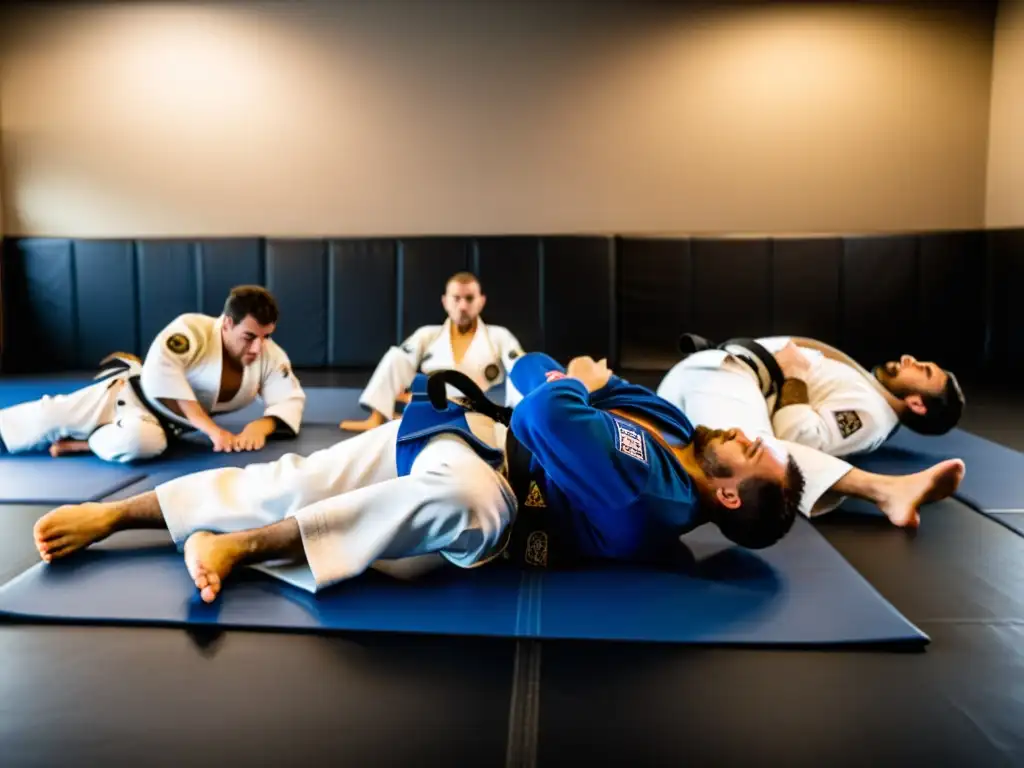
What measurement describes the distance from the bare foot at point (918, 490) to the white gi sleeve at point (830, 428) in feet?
2.09

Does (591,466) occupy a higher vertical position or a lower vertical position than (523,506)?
higher

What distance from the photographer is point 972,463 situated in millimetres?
3738

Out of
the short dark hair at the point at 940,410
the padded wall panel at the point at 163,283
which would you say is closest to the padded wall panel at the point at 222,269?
the padded wall panel at the point at 163,283

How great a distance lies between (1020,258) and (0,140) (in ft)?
23.6

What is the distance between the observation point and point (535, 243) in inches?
247

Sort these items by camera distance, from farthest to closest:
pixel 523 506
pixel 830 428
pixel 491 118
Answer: pixel 491 118 → pixel 830 428 → pixel 523 506

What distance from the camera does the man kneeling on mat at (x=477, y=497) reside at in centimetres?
231

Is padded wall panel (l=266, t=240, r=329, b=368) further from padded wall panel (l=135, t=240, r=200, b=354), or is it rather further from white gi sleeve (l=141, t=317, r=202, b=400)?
white gi sleeve (l=141, t=317, r=202, b=400)

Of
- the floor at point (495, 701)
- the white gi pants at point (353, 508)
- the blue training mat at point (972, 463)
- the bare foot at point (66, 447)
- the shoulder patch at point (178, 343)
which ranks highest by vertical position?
the shoulder patch at point (178, 343)

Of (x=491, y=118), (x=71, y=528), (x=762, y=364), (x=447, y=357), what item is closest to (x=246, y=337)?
(x=447, y=357)

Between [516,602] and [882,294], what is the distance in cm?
476

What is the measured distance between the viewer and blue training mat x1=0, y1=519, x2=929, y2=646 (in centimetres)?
213

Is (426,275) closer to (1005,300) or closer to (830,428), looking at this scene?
(830,428)

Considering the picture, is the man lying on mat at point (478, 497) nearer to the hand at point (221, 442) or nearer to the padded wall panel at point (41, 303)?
the hand at point (221, 442)
